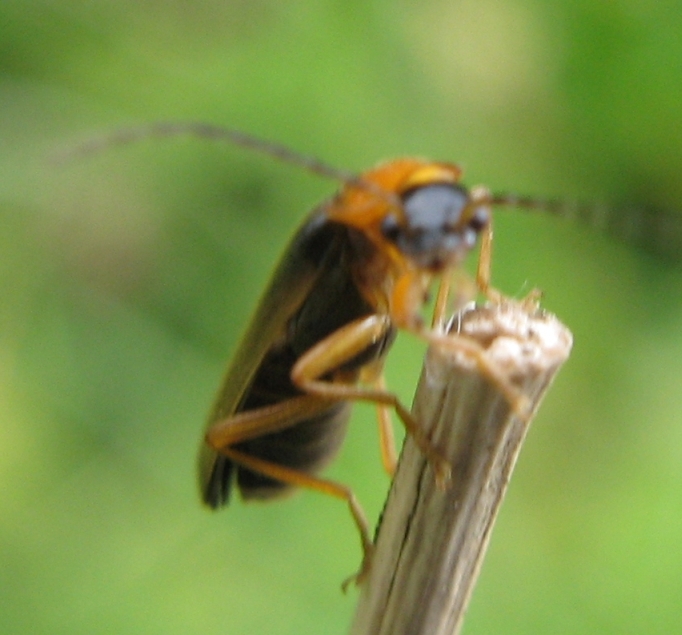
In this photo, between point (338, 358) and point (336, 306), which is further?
point (336, 306)

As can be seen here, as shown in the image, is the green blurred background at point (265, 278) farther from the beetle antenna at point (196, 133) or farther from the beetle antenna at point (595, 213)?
the beetle antenna at point (196, 133)

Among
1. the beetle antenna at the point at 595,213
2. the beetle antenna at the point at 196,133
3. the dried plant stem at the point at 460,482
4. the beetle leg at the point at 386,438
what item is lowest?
the dried plant stem at the point at 460,482

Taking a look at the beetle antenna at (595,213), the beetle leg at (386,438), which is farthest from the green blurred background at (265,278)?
the beetle antenna at (595,213)

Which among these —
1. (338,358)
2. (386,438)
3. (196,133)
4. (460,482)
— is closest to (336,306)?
(338,358)

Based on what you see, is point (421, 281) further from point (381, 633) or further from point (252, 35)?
point (252, 35)

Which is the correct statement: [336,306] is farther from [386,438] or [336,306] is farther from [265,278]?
[265,278]

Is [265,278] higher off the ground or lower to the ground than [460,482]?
higher

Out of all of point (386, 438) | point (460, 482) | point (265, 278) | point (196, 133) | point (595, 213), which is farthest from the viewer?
→ point (265, 278)
